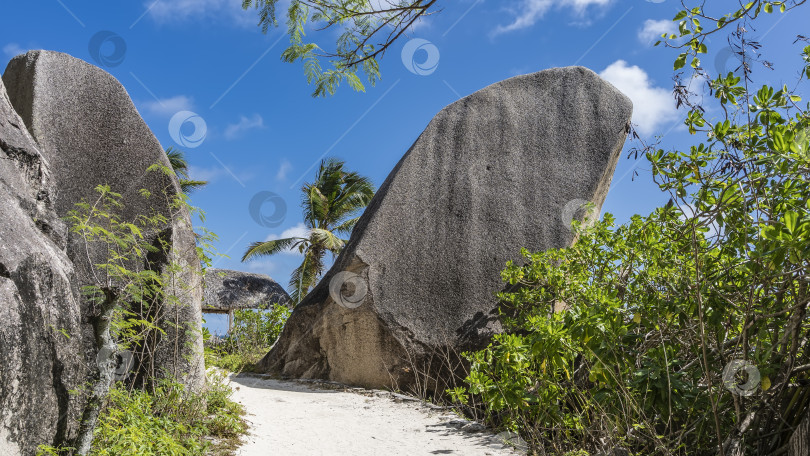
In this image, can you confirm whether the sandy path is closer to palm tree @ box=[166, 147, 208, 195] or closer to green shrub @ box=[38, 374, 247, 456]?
green shrub @ box=[38, 374, 247, 456]

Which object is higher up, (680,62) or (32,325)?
(680,62)

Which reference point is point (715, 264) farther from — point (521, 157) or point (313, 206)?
point (313, 206)

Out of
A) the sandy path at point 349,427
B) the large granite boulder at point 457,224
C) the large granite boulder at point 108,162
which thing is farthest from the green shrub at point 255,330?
the large granite boulder at point 108,162

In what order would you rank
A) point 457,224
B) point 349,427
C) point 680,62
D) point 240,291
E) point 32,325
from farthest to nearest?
point 240,291 < point 457,224 < point 349,427 < point 32,325 < point 680,62

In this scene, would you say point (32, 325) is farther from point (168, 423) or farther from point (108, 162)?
point (108, 162)

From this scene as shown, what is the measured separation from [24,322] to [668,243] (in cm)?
458

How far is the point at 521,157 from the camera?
8.91 metres

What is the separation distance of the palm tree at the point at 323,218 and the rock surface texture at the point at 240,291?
944 millimetres

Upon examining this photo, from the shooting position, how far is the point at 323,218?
838 inches

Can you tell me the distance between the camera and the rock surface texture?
59.2 feet

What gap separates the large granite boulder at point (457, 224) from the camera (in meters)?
8.06

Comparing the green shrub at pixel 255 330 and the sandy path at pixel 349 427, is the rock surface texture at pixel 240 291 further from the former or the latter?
the sandy path at pixel 349 427

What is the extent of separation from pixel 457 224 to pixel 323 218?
13222mm

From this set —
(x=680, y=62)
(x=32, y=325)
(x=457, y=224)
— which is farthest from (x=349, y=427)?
(x=680, y=62)
